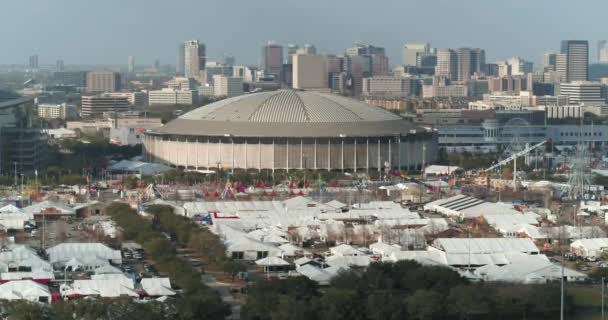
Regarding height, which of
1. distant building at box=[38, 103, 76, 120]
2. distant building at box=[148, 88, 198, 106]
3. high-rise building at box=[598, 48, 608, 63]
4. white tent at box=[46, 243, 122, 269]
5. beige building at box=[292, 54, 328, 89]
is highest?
high-rise building at box=[598, 48, 608, 63]

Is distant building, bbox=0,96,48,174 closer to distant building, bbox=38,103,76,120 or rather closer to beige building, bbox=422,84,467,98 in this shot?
distant building, bbox=38,103,76,120

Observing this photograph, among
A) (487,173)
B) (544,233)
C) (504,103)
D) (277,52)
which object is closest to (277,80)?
(277,52)

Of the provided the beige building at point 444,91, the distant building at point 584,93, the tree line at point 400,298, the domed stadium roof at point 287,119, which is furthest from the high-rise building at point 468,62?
the tree line at point 400,298

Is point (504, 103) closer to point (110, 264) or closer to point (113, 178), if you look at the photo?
point (113, 178)

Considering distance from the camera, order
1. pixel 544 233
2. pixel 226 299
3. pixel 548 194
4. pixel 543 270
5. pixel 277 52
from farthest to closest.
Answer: pixel 277 52
pixel 548 194
pixel 544 233
pixel 543 270
pixel 226 299

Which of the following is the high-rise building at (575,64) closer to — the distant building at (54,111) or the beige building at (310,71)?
the beige building at (310,71)

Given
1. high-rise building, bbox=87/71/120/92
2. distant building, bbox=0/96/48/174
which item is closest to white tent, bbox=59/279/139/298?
distant building, bbox=0/96/48/174
